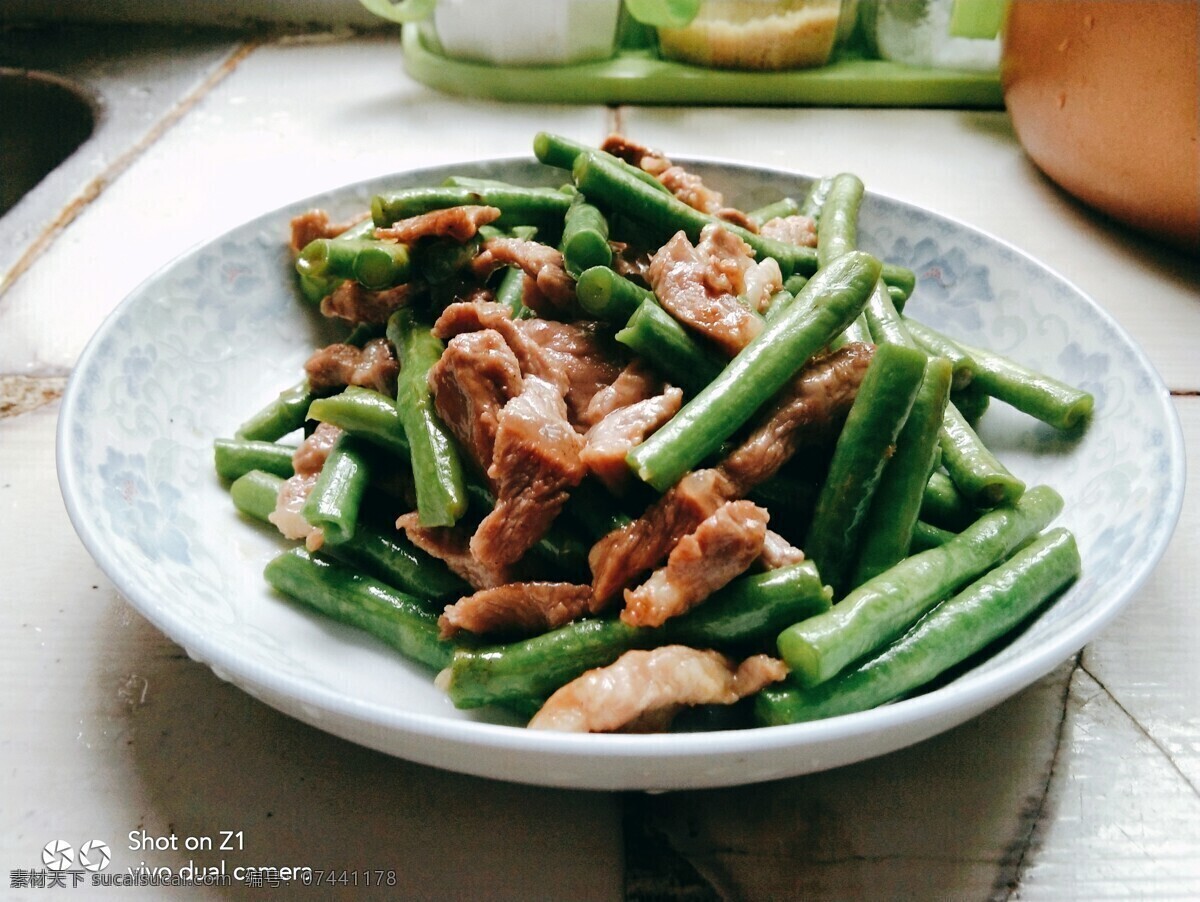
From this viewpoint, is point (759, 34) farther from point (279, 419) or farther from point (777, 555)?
point (777, 555)

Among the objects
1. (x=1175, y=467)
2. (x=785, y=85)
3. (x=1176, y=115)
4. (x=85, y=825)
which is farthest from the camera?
(x=785, y=85)

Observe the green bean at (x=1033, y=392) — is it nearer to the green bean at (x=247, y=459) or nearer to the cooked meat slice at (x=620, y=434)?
the cooked meat slice at (x=620, y=434)

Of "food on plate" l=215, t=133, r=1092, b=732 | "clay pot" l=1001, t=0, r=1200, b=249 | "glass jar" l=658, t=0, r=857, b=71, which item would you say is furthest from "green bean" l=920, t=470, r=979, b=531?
"glass jar" l=658, t=0, r=857, b=71

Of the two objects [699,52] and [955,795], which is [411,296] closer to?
[955,795]

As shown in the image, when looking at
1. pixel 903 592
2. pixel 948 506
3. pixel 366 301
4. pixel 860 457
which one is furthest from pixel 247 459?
pixel 948 506

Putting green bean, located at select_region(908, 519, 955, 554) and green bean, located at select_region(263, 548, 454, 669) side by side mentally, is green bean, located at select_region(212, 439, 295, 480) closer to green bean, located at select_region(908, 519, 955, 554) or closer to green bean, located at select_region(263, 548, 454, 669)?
green bean, located at select_region(263, 548, 454, 669)

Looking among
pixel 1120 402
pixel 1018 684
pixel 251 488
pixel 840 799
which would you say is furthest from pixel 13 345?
pixel 1120 402

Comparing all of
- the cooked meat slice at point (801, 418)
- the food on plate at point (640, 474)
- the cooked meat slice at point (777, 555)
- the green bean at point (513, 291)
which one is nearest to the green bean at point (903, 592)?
the food on plate at point (640, 474)
